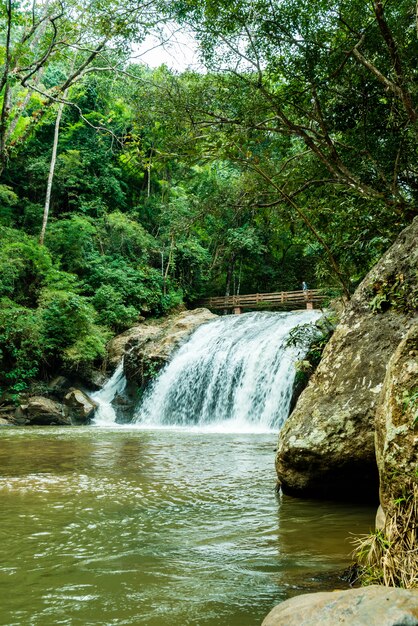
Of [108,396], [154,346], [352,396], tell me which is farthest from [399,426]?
[108,396]

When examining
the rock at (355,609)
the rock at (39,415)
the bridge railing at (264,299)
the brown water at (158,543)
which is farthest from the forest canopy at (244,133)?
the bridge railing at (264,299)

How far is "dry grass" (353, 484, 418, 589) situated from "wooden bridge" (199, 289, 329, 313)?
2494cm

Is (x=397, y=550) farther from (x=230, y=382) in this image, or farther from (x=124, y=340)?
(x=124, y=340)

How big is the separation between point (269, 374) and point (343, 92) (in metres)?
8.32

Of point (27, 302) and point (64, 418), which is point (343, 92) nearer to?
point (64, 418)

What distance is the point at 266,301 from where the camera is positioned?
2880 cm

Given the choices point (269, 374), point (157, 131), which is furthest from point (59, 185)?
point (157, 131)

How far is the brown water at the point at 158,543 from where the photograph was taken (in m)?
2.70

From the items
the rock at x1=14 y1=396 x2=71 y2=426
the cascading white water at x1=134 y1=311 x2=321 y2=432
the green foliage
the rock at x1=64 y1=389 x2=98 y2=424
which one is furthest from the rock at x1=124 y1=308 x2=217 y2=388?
the green foliage

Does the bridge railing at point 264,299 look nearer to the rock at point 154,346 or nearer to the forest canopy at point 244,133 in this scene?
the forest canopy at point 244,133

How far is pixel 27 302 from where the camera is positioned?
65.3 ft

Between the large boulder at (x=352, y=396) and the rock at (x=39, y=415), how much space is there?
11600 millimetres

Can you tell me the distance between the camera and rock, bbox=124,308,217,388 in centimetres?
1767

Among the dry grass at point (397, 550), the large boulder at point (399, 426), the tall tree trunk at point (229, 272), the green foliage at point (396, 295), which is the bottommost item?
the dry grass at point (397, 550)
